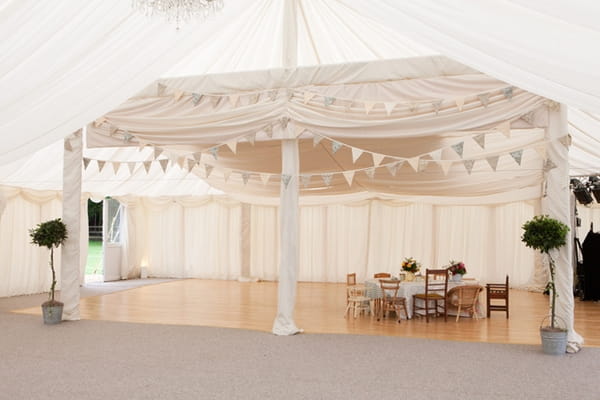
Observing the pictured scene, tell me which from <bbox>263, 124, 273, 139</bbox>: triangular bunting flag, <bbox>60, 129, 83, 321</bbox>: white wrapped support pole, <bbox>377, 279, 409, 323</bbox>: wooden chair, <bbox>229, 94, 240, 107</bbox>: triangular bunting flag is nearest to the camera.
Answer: <bbox>263, 124, 273, 139</bbox>: triangular bunting flag

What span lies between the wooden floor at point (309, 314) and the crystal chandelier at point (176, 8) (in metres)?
4.56

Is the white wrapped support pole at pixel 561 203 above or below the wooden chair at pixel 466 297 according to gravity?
above

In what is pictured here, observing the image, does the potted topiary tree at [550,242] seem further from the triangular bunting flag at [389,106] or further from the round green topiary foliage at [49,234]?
the round green topiary foliage at [49,234]

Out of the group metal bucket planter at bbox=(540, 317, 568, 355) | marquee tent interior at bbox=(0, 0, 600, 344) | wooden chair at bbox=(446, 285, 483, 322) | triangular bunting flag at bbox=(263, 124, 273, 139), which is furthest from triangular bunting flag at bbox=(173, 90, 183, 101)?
metal bucket planter at bbox=(540, 317, 568, 355)

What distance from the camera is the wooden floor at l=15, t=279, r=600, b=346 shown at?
7.14m

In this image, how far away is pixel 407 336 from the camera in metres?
6.82

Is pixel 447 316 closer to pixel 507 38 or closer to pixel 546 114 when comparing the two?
pixel 546 114

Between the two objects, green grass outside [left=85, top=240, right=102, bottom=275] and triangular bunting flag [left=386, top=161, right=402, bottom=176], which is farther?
green grass outside [left=85, top=240, right=102, bottom=275]

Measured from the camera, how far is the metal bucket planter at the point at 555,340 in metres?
5.77

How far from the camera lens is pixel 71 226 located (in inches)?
305

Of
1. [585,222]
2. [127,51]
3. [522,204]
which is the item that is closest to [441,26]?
[127,51]

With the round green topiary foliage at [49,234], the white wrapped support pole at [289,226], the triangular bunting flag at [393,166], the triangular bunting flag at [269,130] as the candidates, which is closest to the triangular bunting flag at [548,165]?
the triangular bunting flag at [393,166]

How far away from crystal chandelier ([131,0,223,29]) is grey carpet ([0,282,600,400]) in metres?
3.12

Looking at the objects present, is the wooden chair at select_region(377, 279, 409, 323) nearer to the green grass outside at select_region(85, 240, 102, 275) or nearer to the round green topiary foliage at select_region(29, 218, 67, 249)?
the round green topiary foliage at select_region(29, 218, 67, 249)
